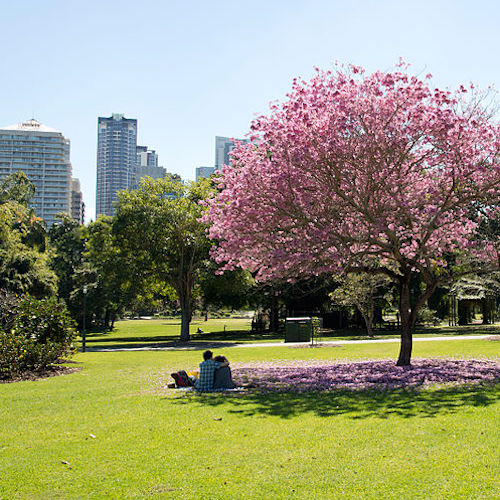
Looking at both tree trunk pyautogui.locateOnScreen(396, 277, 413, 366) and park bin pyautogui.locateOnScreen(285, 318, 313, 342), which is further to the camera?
park bin pyautogui.locateOnScreen(285, 318, 313, 342)

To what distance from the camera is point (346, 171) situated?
1314 cm

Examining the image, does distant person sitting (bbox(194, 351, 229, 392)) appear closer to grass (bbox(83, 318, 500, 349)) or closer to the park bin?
the park bin

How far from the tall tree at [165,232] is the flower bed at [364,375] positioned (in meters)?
16.7

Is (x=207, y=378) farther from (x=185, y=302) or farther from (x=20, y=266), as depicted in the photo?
(x=20, y=266)

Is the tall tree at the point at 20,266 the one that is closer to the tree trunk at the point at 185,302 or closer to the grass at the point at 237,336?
the grass at the point at 237,336

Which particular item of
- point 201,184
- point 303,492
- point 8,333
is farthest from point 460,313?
point 303,492

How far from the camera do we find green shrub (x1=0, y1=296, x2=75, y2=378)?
15055mm

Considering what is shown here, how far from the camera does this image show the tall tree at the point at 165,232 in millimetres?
32219

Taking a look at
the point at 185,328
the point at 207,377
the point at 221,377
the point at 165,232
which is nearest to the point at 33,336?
the point at 207,377

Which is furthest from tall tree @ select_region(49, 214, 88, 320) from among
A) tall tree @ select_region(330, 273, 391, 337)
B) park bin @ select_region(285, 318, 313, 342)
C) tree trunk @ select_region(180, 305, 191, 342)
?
park bin @ select_region(285, 318, 313, 342)

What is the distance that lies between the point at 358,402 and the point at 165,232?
942 inches

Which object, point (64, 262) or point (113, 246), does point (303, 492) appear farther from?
point (64, 262)

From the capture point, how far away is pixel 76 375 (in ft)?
51.3

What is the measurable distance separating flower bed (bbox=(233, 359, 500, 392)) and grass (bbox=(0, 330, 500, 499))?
42.0 inches
